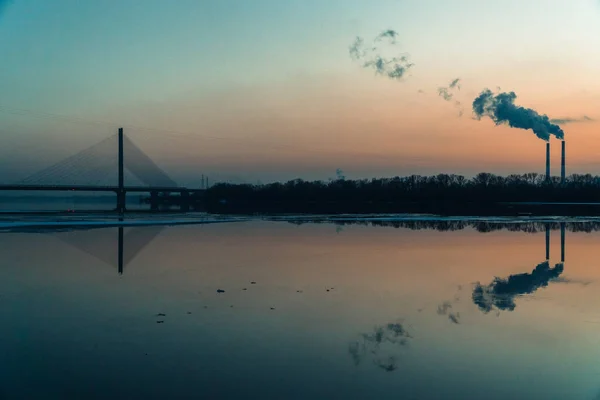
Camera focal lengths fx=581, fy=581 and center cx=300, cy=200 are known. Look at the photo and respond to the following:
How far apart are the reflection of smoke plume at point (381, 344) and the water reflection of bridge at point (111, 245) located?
7.77m

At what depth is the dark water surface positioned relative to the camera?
20.3ft

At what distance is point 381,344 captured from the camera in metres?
7.68

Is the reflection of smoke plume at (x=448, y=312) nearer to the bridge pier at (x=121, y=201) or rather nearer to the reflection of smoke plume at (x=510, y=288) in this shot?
the reflection of smoke plume at (x=510, y=288)

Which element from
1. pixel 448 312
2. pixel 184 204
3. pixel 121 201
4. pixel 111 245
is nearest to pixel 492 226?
pixel 111 245

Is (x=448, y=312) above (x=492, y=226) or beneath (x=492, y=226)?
beneath

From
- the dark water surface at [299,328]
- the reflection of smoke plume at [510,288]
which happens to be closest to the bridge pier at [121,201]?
the dark water surface at [299,328]

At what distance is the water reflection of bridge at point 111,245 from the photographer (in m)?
16.5

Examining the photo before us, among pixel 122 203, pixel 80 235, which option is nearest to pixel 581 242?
pixel 80 235

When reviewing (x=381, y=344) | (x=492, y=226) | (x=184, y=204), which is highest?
(x=184, y=204)

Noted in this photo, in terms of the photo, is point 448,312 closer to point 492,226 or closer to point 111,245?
point 111,245

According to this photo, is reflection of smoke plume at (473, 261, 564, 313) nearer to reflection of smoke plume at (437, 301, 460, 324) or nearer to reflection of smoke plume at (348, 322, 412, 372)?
reflection of smoke plume at (437, 301, 460, 324)

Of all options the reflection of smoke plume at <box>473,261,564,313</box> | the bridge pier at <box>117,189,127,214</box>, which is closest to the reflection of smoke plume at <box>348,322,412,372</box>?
the reflection of smoke plume at <box>473,261,564,313</box>

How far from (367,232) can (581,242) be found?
9250mm

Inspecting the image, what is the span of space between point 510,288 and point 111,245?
14305mm
